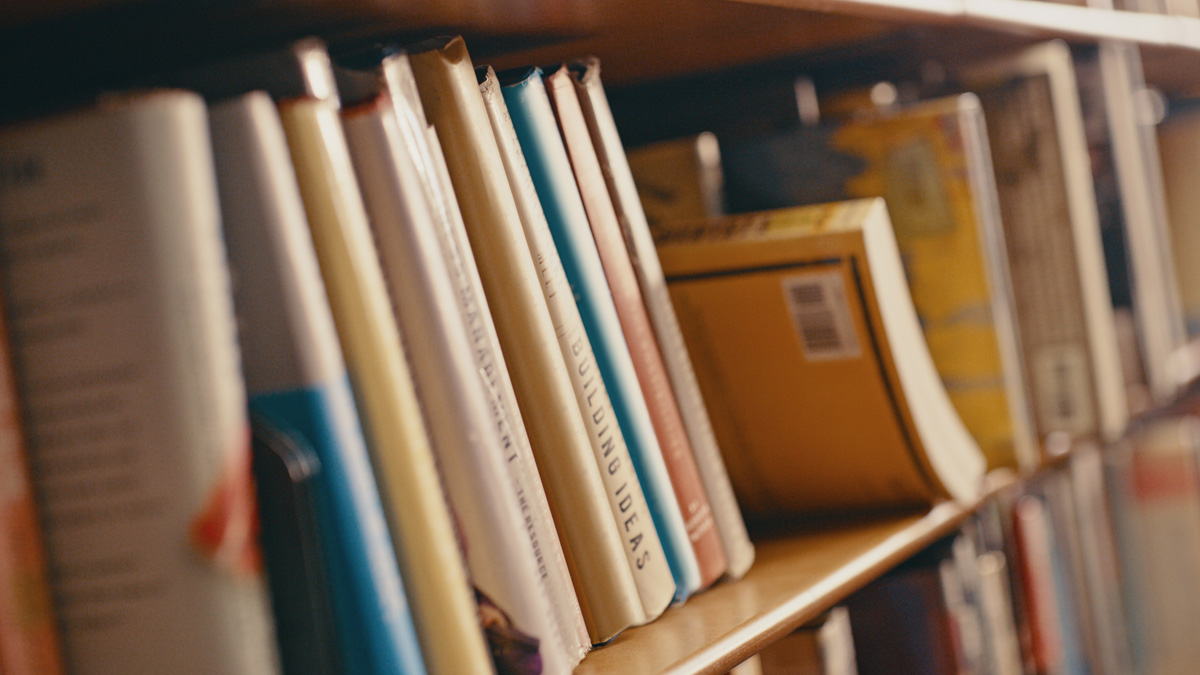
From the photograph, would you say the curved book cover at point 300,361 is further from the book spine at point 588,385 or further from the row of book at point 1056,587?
the row of book at point 1056,587

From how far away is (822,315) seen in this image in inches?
27.9

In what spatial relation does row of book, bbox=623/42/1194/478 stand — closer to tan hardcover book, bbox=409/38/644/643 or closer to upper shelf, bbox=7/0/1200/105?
upper shelf, bbox=7/0/1200/105

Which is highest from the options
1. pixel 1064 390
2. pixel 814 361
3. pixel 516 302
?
pixel 516 302

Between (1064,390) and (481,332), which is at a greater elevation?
(481,332)

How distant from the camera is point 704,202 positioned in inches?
33.8

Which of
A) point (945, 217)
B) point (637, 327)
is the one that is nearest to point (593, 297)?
point (637, 327)

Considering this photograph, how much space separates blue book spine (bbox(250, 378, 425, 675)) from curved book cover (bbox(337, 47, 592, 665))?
8cm

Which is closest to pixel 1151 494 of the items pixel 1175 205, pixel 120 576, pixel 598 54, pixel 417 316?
pixel 1175 205

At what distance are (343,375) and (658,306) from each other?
0.27 meters

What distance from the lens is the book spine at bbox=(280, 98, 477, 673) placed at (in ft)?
1.40

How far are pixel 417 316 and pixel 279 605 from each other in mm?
143

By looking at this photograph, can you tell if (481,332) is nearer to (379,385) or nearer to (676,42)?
(379,385)

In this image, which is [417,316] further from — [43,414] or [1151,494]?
[1151,494]

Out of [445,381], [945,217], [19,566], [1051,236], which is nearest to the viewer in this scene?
[19,566]
